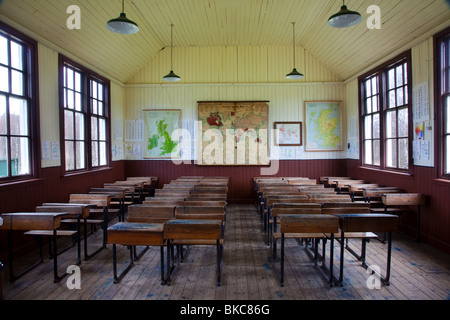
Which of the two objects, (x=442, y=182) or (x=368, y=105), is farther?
(x=368, y=105)

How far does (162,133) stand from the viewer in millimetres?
8742

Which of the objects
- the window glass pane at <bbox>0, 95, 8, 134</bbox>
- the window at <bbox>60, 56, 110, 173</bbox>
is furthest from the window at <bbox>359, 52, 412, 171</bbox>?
the window glass pane at <bbox>0, 95, 8, 134</bbox>

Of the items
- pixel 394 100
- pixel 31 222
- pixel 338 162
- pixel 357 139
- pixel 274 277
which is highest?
pixel 394 100

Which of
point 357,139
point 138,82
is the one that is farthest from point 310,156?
point 138,82

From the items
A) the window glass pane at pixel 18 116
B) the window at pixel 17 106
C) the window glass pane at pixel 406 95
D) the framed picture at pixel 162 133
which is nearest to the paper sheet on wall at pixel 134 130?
the framed picture at pixel 162 133

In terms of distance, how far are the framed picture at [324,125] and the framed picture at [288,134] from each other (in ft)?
0.74

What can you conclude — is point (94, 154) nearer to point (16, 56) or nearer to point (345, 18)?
point (16, 56)

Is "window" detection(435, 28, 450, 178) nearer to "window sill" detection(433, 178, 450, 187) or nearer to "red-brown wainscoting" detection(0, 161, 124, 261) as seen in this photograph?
"window sill" detection(433, 178, 450, 187)

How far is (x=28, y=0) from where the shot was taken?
167 inches

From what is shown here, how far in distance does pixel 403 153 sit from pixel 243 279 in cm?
418

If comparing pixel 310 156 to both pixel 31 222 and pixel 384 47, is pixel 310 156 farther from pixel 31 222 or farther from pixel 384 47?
pixel 31 222

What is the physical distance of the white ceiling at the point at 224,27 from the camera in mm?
4711

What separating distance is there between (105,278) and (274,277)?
196cm

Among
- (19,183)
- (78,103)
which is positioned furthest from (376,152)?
(19,183)
